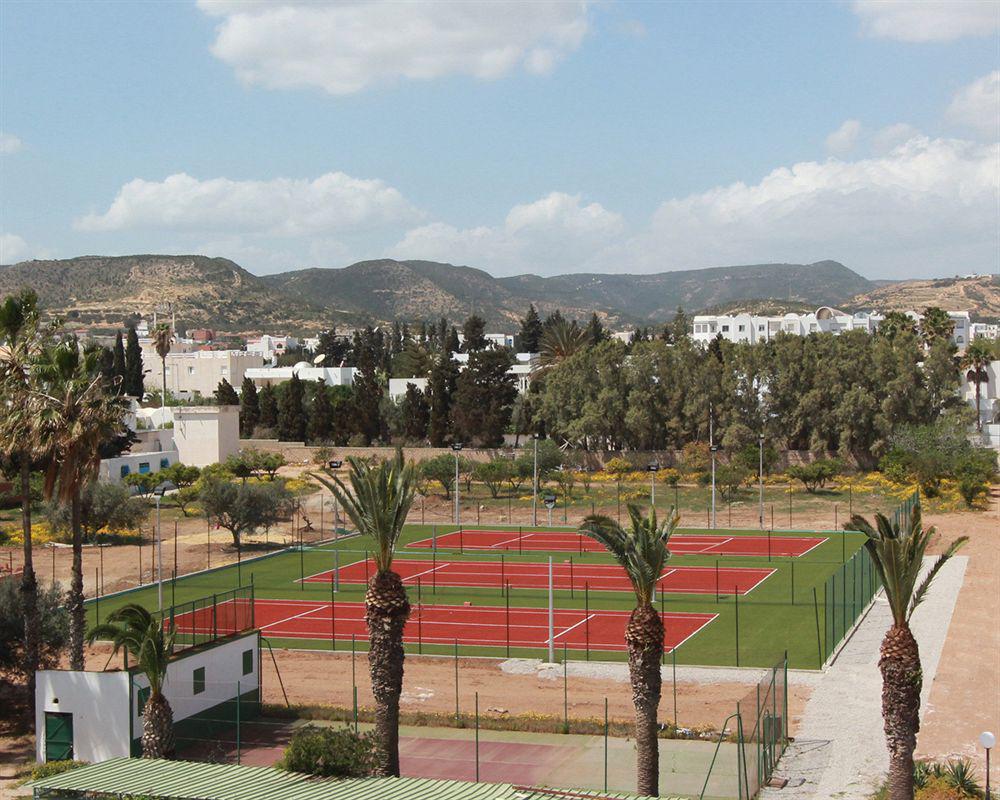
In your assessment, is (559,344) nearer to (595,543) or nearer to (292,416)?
(292,416)

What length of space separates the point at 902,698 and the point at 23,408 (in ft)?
57.2

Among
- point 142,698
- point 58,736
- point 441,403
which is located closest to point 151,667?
point 142,698

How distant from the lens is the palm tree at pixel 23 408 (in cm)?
2541

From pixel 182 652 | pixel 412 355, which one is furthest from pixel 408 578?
pixel 412 355

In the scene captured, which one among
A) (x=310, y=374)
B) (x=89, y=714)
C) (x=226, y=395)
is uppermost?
(x=310, y=374)

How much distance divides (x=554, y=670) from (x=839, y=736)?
930 centimetres

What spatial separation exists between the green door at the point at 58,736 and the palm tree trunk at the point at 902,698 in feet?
49.5

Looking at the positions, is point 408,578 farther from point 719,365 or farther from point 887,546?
point 719,365

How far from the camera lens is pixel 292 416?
10106 centimetres

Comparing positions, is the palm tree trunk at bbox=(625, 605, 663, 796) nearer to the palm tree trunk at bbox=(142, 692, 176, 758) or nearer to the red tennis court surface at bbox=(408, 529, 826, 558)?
the palm tree trunk at bbox=(142, 692, 176, 758)

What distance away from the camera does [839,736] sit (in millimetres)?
26562

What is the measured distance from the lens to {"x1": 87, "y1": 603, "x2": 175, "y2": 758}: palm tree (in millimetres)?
Result: 22422

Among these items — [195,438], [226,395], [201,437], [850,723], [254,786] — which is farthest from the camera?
[226,395]

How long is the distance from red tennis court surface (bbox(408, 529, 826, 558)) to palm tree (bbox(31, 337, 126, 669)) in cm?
3252
